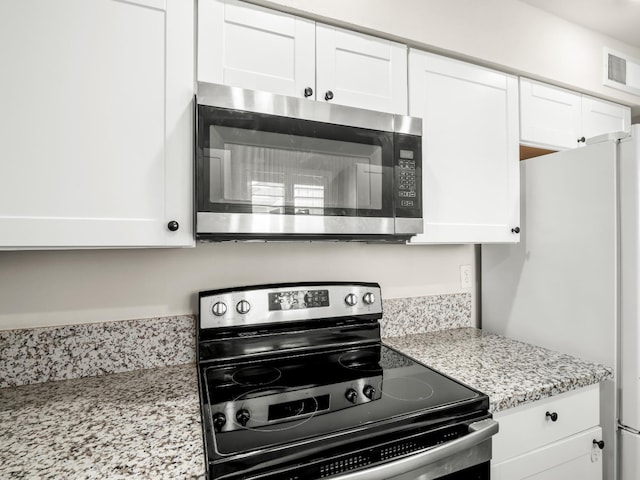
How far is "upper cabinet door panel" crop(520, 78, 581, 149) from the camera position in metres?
1.59

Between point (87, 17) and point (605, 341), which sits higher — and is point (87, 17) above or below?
above

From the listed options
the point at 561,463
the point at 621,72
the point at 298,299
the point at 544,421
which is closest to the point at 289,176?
the point at 298,299

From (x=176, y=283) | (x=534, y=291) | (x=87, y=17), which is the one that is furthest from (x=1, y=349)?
(x=534, y=291)

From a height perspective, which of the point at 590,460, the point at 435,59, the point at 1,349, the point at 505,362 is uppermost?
the point at 435,59

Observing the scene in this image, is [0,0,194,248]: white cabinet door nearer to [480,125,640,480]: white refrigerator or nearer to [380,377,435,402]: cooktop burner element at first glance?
[380,377,435,402]: cooktop burner element

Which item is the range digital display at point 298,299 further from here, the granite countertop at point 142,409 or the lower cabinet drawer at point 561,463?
the lower cabinet drawer at point 561,463

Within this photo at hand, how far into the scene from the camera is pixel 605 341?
51.7 inches

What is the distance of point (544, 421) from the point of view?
A: 1157mm

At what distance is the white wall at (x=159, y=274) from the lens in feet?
3.76

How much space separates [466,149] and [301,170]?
29.8 inches

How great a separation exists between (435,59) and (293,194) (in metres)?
0.84

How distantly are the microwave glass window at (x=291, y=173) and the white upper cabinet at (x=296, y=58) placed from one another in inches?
7.3

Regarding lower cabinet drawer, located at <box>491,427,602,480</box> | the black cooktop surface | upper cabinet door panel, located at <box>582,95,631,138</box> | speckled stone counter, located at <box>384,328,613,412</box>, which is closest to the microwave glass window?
the black cooktop surface

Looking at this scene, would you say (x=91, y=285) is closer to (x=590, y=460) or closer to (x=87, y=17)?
(x=87, y=17)
